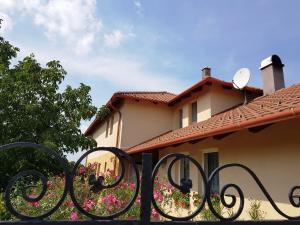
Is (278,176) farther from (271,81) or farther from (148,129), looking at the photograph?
(148,129)

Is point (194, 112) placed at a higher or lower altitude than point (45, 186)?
higher

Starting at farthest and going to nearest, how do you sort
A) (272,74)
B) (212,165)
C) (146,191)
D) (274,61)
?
(274,61) → (272,74) → (212,165) → (146,191)

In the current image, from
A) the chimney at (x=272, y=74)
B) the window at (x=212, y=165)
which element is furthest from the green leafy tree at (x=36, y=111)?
the chimney at (x=272, y=74)

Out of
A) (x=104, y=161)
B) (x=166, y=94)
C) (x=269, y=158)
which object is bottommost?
(x=269, y=158)

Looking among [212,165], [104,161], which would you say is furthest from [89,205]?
[104,161]

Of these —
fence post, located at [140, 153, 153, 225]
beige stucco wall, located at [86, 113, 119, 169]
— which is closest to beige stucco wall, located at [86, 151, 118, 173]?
beige stucco wall, located at [86, 113, 119, 169]

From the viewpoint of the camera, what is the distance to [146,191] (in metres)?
1.56

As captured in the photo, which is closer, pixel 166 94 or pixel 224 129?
pixel 224 129

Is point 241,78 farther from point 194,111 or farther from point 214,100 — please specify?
point 194,111

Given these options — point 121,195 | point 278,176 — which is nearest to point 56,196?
point 121,195

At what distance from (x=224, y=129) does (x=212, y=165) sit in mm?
2996

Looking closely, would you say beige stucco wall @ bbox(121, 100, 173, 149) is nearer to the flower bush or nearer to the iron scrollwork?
the flower bush

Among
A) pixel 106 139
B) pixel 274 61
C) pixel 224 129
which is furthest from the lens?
pixel 106 139

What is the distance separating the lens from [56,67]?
1051 cm
